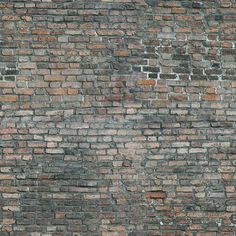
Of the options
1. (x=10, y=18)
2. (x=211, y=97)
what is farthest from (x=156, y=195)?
(x=10, y=18)

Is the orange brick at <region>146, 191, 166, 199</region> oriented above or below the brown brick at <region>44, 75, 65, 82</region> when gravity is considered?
below

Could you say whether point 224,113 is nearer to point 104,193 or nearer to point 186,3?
point 186,3

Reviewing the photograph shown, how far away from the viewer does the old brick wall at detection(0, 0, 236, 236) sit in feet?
14.2

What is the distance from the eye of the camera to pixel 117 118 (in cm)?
440

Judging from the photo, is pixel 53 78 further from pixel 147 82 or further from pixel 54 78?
pixel 147 82

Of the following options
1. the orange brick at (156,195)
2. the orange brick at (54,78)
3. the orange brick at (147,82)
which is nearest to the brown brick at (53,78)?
the orange brick at (54,78)

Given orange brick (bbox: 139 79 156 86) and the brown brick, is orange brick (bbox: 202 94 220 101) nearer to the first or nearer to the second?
orange brick (bbox: 139 79 156 86)

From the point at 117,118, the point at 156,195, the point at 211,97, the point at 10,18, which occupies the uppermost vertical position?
the point at 10,18

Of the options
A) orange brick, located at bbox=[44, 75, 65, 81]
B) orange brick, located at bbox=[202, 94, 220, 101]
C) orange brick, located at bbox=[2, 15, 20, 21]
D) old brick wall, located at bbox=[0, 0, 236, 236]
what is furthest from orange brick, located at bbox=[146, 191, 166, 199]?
orange brick, located at bbox=[2, 15, 20, 21]

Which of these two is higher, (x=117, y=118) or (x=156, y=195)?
(x=117, y=118)

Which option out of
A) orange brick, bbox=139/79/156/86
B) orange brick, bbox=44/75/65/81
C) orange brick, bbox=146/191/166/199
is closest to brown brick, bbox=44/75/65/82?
orange brick, bbox=44/75/65/81

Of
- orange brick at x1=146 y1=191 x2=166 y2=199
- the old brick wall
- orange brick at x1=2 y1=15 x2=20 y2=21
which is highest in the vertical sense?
orange brick at x1=2 y1=15 x2=20 y2=21

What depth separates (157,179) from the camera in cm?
437

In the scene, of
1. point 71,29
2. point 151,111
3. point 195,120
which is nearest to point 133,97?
point 151,111
